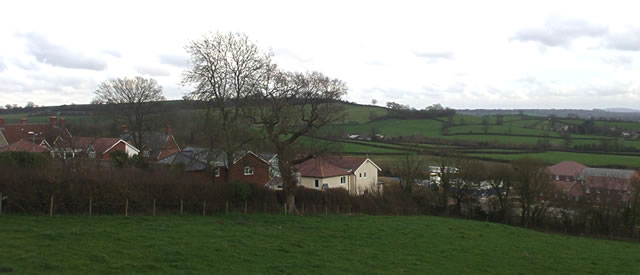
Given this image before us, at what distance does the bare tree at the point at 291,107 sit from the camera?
1037 inches

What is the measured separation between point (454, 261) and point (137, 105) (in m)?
40.0

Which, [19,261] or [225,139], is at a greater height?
[225,139]

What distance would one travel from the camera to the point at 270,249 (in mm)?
16109

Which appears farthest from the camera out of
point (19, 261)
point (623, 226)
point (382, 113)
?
point (382, 113)

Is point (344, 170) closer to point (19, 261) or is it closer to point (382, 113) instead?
point (19, 261)

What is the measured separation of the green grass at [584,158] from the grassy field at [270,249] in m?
45.6

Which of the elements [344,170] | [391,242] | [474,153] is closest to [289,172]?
[391,242]

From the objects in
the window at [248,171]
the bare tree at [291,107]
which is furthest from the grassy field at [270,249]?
the window at [248,171]

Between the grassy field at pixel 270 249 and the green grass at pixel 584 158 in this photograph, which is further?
the green grass at pixel 584 158

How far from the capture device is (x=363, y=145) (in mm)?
79250

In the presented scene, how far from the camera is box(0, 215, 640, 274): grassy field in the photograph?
39.7ft

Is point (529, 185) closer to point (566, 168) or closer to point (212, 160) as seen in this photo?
point (566, 168)

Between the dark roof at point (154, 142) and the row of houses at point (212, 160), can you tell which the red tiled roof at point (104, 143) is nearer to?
the row of houses at point (212, 160)

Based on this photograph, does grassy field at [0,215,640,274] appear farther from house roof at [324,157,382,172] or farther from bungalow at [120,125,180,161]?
bungalow at [120,125,180,161]
